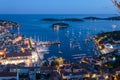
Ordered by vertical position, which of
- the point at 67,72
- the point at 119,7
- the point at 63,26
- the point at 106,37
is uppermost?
the point at 119,7

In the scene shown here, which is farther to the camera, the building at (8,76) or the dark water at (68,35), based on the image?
the dark water at (68,35)

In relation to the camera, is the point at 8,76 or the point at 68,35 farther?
the point at 68,35

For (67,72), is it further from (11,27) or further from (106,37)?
(11,27)

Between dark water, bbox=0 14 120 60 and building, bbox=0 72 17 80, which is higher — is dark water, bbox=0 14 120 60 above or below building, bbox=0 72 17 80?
below

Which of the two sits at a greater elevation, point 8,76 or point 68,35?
point 8,76

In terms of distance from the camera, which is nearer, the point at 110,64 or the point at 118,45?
the point at 110,64

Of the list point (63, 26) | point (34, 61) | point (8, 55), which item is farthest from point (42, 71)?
point (63, 26)

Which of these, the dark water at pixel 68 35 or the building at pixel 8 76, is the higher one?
the building at pixel 8 76

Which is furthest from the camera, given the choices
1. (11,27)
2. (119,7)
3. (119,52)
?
(11,27)

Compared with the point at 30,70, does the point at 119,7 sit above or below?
above

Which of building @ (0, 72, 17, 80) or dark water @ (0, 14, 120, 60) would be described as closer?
building @ (0, 72, 17, 80)

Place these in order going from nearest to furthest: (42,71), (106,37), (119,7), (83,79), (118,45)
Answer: (119,7) < (83,79) < (42,71) < (118,45) < (106,37)
